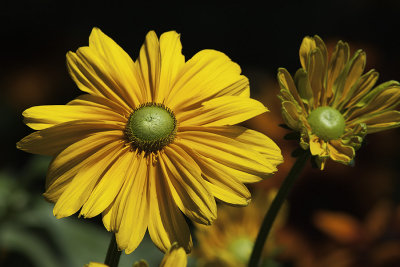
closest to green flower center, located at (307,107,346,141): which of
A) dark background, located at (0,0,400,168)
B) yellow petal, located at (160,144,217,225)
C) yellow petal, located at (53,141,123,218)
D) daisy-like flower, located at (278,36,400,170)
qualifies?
daisy-like flower, located at (278,36,400,170)

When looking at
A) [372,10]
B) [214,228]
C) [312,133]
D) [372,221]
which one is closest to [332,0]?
[372,10]

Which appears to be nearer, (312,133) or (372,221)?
(312,133)

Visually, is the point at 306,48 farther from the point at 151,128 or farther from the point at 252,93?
the point at 252,93

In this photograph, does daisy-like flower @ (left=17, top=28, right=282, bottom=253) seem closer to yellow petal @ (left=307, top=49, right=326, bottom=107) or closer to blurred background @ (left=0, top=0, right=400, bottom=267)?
yellow petal @ (left=307, top=49, right=326, bottom=107)

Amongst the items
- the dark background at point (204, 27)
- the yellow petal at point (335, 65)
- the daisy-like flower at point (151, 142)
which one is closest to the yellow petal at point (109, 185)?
the daisy-like flower at point (151, 142)

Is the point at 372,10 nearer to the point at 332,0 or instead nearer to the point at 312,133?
the point at 332,0

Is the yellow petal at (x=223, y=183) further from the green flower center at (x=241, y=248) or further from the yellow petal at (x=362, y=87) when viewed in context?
the green flower center at (x=241, y=248)

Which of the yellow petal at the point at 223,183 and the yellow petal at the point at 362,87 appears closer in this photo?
the yellow petal at the point at 223,183
